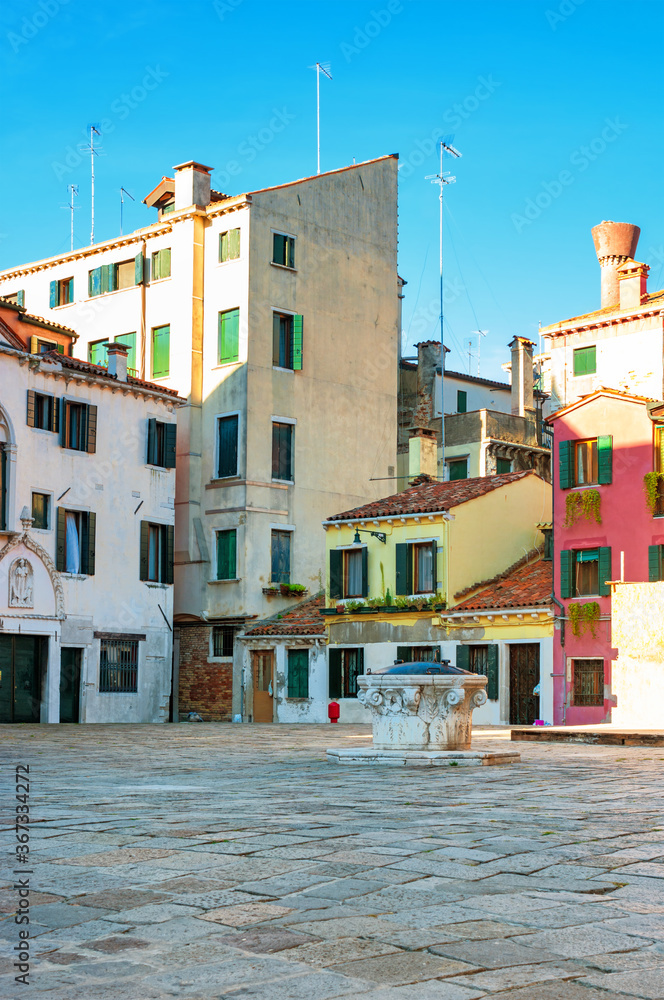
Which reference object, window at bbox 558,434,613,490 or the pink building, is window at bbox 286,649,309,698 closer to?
the pink building

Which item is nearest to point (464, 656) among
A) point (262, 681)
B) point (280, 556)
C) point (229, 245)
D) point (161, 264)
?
point (262, 681)

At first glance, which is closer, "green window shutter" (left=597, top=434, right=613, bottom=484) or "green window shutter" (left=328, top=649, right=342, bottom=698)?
"green window shutter" (left=597, top=434, right=613, bottom=484)

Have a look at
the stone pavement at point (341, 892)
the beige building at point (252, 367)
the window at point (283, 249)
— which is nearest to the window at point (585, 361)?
the beige building at point (252, 367)

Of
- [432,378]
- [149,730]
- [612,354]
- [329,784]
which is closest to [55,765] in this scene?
[329,784]

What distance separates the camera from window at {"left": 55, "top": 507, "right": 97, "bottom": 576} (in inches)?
1377

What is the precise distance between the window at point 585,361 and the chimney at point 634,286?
199 centimetres

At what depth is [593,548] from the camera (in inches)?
1352

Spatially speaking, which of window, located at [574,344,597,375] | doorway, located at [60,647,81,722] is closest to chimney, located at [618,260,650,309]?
window, located at [574,344,597,375]

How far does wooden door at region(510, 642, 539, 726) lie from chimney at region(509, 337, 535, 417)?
17.9 m

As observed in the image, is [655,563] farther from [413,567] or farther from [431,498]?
[431,498]

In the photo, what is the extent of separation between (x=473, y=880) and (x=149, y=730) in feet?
77.3

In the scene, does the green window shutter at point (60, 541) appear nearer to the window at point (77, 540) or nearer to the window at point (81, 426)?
the window at point (77, 540)

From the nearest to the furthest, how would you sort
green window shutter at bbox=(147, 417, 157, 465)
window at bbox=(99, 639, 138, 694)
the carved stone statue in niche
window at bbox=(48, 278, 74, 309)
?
the carved stone statue in niche
window at bbox=(99, 639, 138, 694)
green window shutter at bbox=(147, 417, 157, 465)
window at bbox=(48, 278, 74, 309)

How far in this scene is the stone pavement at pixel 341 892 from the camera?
4.95 m
